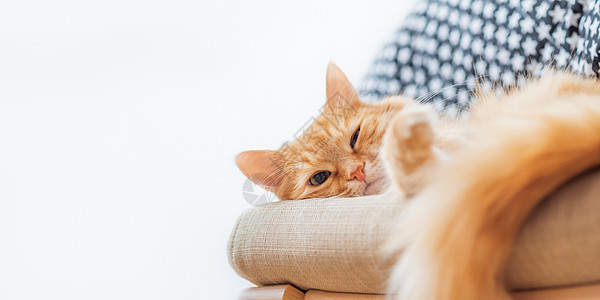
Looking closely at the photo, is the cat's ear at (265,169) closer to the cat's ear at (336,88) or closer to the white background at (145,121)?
the cat's ear at (336,88)

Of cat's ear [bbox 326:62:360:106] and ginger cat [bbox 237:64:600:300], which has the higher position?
cat's ear [bbox 326:62:360:106]

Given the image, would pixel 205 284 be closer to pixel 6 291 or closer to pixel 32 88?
pixel 6 291

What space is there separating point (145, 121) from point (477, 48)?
1.34 metres

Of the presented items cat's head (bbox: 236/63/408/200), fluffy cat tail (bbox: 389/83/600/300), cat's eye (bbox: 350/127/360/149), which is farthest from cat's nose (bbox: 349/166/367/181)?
fluffy cat tail (bbox: 389/83/600/300)

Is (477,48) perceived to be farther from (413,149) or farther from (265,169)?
(413,149)

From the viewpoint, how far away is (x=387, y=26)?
2098 millimetres

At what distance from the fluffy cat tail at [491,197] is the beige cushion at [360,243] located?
0.03 m

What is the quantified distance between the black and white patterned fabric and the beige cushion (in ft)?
2.25

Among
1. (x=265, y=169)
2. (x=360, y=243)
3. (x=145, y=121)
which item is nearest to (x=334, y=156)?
(x=265, y=169)

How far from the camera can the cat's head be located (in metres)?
1.30

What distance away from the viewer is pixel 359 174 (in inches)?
50.6

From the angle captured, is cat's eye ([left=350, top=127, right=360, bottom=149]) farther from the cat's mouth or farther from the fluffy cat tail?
the fluffy cat tail

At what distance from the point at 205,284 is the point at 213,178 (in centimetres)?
43

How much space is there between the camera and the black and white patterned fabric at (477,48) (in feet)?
4.81
